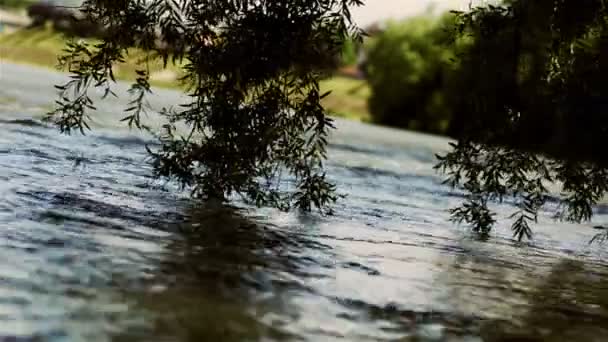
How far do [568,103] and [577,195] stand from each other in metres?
2.50

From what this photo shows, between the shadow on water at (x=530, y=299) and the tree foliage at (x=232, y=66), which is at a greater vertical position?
the tree foliage at (x=232, y=66)

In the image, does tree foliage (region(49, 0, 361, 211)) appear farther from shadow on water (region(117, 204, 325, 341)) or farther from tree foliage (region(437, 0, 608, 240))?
tree foliage (region(437, 0, 608, 240))

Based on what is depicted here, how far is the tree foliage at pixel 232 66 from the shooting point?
1386cm

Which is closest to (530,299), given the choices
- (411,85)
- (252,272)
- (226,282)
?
(252,272)

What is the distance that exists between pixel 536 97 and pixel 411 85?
102903 millimetres

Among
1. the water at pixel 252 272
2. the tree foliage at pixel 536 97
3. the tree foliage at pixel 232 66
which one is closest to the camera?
the water at pixel 252 272

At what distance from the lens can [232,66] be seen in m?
14.0

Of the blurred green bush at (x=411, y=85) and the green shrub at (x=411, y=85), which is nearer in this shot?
the blurred green bush at (x=411, y=85)

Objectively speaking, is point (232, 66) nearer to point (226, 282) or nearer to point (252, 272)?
point (252, 272)

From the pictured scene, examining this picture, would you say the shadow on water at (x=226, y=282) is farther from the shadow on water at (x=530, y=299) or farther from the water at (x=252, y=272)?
the shadow on water at (x=530, y=299)

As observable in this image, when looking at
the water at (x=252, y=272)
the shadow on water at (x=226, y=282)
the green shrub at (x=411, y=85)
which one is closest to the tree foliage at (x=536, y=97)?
the water at (x=252, y=272)

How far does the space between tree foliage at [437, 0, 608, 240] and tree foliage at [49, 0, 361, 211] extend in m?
3.09

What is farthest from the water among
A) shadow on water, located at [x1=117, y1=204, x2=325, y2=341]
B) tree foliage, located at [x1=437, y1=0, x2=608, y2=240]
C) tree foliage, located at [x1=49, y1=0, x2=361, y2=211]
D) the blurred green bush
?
the blurred green bush

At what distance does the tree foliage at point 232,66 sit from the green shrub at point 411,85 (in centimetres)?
9714
